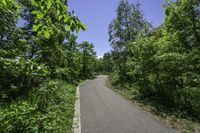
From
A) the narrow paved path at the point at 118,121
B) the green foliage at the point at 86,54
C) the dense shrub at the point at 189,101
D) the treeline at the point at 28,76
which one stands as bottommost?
the narrow paved path at the point at 118,121

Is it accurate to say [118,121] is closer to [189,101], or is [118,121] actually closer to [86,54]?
[189,101]

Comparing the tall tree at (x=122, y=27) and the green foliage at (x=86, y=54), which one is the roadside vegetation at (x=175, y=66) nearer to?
the tall tree at (x=122, y=27)

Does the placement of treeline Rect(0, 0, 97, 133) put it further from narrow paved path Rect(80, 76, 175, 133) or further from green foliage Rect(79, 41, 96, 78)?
green foliage Rect(79, 41, 96, 78)

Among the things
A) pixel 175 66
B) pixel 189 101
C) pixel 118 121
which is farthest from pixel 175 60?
pixel 118 121

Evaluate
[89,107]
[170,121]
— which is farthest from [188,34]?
[89,107]

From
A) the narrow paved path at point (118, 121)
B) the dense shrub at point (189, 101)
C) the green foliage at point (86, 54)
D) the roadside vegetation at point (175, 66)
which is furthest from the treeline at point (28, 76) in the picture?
the green foliage at point (86, 54)

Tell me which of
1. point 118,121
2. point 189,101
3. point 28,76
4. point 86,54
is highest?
point 86,54

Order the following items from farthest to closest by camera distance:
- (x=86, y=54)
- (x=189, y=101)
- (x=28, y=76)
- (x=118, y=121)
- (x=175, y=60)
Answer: (x=86, y=54) → (x=175, y=60) → (x=189, y=101) → (x=118, y=121) → (x=28, y=76)

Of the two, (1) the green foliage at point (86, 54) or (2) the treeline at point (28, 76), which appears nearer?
(2) the treeline at point (28, 76)

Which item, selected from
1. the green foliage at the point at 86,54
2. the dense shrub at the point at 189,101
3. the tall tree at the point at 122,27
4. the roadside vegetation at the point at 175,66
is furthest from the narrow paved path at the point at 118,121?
the green foliage at the point at 86,54

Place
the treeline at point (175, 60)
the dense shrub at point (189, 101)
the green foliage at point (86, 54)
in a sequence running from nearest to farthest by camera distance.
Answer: the dense shrub at point (189, 101), the treeline at point (175, 60), the green foliage at point (86, 54)

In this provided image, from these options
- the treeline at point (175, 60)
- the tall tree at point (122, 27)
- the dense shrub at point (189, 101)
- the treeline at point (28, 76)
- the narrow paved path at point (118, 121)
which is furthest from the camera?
the tall tree at point (122, 27)

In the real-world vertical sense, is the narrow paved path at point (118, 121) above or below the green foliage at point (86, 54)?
below

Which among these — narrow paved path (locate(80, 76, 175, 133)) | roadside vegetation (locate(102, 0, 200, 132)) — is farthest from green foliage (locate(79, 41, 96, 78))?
narrow paved path (locate(80, 76, 175, 133))
